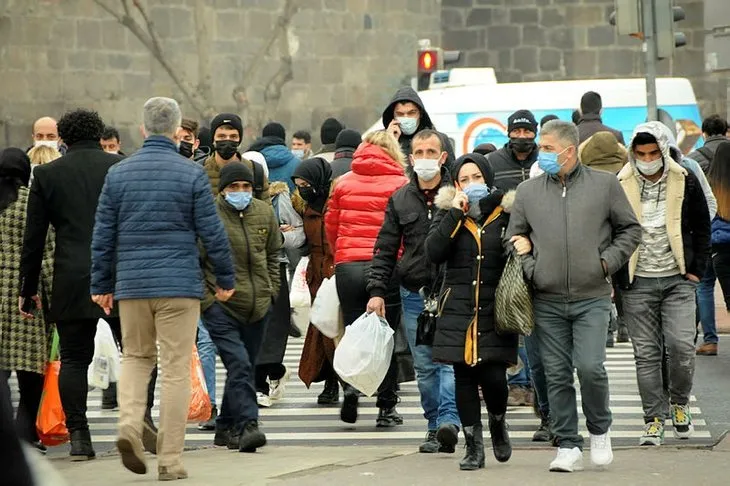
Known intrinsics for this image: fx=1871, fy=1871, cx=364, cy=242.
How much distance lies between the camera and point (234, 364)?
9500mm

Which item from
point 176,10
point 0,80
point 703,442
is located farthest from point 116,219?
point 176,10

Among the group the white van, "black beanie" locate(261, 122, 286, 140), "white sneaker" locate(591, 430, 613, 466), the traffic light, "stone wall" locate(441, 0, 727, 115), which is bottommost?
"white sneaker" locate(591, 430, 613, 466)

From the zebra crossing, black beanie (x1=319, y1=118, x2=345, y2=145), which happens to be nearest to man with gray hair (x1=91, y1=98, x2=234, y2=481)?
the zebra crossing

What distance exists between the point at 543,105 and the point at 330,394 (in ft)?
36.1

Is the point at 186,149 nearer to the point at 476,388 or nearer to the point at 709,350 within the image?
the point at 476,388

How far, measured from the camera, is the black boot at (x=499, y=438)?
8.66m

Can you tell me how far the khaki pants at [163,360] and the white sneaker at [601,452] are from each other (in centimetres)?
185

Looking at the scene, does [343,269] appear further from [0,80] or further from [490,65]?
[490,65]

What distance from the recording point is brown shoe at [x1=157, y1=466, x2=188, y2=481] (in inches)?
329

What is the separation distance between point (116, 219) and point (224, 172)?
59.5 inches

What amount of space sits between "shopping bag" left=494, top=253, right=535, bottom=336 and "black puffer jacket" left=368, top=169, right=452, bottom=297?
98 centimetres

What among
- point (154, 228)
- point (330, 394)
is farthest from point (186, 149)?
point (154, 228)

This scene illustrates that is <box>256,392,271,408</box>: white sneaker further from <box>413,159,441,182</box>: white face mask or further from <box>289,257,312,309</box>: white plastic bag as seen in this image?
<box>413,159,441,182</box>: white face mask

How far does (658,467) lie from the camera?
8.52 meters
